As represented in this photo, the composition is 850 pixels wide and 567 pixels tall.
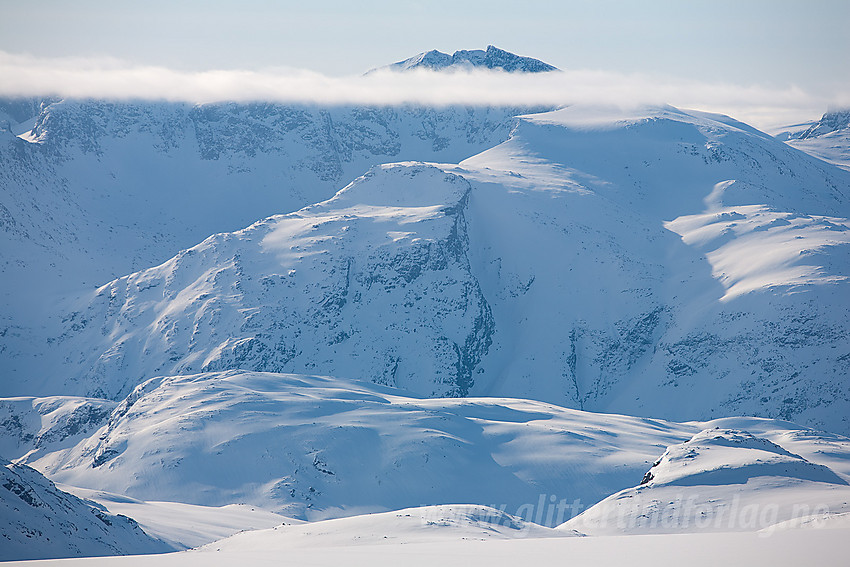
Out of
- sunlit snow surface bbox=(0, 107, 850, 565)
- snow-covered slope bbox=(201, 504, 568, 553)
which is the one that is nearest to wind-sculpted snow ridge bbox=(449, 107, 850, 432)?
sunlit snow surface bbox=(0, 107, 850, 565)

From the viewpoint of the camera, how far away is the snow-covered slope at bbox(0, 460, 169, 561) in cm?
4353

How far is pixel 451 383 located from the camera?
5782 inches

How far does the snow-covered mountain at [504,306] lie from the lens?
138m

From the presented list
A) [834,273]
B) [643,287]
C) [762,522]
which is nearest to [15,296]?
[643,287]

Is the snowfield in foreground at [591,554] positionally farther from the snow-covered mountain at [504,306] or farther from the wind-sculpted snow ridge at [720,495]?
the snow-covered mountain at [504,306]

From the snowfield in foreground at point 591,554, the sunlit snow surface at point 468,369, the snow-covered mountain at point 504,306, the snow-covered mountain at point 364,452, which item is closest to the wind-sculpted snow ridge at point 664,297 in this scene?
the snow-covered mountain at point 504,306

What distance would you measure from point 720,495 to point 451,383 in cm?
9573

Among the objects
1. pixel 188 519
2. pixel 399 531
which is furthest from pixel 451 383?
pixel 399 531

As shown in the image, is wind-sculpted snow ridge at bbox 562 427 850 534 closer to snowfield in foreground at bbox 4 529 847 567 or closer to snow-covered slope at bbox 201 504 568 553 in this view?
snow-covered slope at bbox 201 504 568 553

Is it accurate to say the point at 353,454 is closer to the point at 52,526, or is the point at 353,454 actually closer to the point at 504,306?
the point at 52,526

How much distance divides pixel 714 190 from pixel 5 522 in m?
176

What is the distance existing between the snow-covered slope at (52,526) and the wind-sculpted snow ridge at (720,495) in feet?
84.6

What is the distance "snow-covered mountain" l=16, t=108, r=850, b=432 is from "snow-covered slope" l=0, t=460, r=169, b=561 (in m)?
88.6

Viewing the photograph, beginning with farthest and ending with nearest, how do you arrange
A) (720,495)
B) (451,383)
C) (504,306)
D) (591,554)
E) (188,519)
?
1. (504,306)
2. (451,383)
3. (188,519)
4. (720,495)
5. (591,554)
